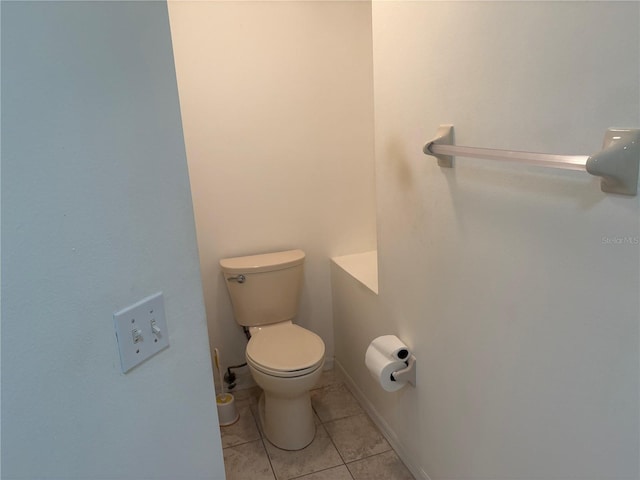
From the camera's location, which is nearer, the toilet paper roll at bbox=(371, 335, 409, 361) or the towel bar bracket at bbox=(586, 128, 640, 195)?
the towel bar bracket at bbox=(586, 128, 640, 195)

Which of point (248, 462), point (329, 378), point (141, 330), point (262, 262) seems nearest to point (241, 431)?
point (248, 462)

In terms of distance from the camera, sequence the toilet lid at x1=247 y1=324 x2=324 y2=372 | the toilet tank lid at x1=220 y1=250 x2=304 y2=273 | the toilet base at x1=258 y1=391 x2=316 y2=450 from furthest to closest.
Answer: the toilet tank lid at x1=220 y1=250 x2=304 y2=273, the toilet base at x1=258 y1=391 x2=316 y2=450, the toilet lid at x1=247 y1=324 x2=324 y2=372

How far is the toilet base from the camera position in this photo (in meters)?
2.09

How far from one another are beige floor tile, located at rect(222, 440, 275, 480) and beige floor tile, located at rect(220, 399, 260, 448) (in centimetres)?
3

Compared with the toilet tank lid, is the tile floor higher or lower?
lower

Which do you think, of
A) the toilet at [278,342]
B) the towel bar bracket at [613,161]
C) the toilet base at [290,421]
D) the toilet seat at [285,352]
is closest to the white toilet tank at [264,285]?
the toilet at [278,342]

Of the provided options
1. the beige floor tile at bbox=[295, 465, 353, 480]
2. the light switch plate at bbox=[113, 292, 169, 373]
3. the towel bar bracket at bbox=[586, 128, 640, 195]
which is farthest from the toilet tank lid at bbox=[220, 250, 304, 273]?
the towel bar bracket at bbox=[586, 128, 640, 195]

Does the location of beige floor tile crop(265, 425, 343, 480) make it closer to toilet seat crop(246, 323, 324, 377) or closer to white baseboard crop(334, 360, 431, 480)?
white baseboard crop(334, 360, 431, 480)

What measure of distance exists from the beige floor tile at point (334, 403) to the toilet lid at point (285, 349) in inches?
17.6

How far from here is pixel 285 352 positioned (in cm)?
208

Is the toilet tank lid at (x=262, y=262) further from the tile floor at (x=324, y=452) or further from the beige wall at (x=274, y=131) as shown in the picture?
the tile floor at (x=324, y=452)

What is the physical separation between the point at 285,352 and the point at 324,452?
48 cm

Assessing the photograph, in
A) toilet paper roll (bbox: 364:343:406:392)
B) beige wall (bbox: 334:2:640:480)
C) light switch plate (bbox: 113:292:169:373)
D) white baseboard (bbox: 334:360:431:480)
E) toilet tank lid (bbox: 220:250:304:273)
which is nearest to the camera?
light switch plate (bbox: 113:292:169:373)

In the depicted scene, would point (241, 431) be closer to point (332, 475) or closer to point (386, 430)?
point (332, 475)
